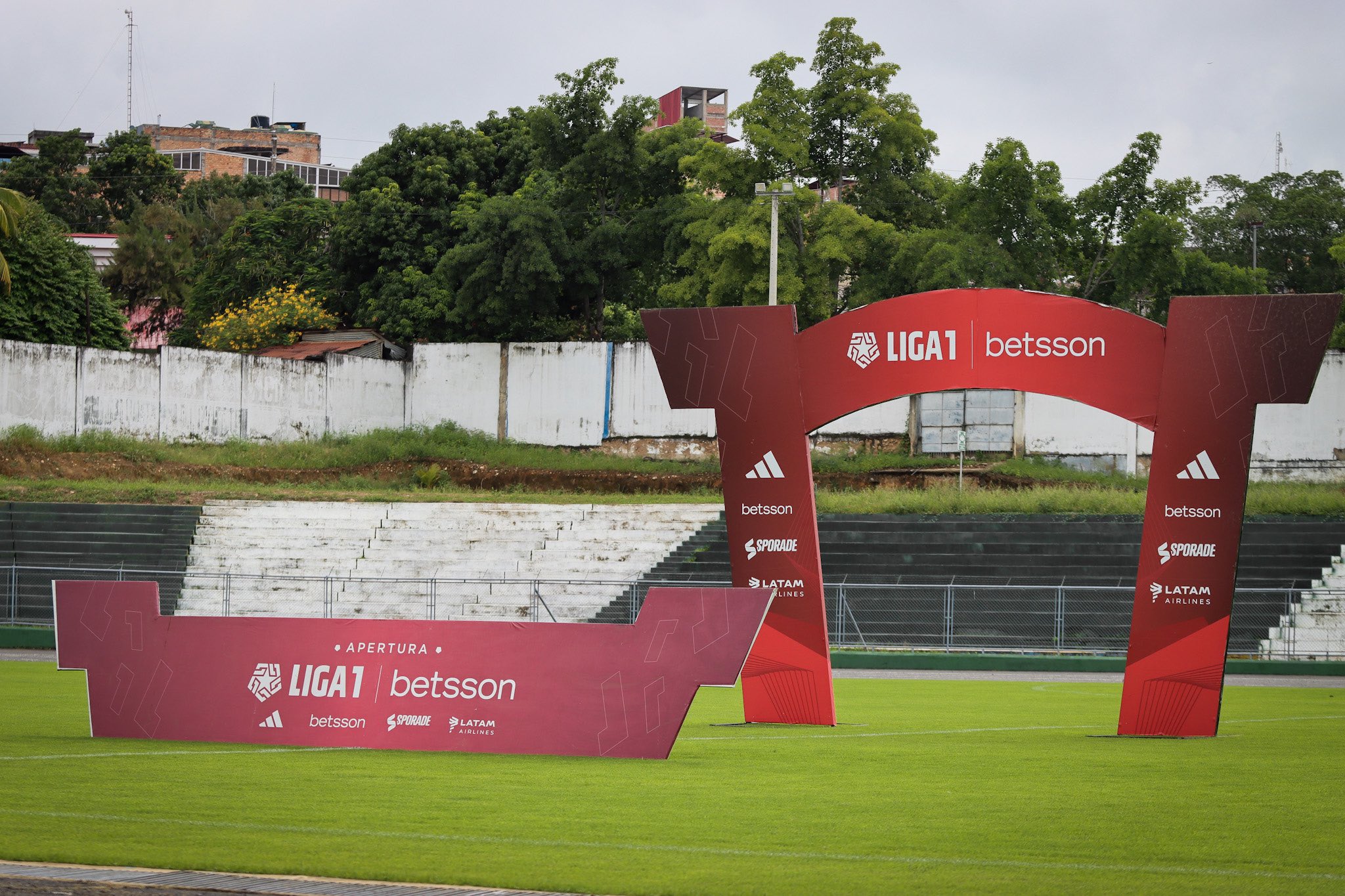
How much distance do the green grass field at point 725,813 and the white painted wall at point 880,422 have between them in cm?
2555

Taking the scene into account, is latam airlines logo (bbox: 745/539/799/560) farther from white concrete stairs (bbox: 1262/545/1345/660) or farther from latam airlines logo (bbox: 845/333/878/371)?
white concrete stairs (bbox: 1262/545/1345/660)

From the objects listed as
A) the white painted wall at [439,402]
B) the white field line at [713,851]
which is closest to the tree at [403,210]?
the white painted wall at [439,402]

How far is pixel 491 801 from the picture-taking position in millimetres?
7215

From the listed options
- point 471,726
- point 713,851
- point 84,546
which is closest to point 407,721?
point 471,726

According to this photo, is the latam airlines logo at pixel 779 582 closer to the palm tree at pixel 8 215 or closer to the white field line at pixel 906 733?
the white field line at pixel 906 733

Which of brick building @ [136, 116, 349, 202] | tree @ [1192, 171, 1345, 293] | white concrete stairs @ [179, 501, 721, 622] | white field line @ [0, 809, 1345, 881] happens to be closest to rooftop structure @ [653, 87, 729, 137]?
brick building @ [136, 116, 349, 202]

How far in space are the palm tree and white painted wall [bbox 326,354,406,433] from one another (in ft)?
27.7

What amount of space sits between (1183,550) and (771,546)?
10.5 feet

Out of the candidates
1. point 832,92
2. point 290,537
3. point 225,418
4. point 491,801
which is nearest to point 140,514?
point 290,537

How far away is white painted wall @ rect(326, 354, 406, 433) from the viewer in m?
38.4

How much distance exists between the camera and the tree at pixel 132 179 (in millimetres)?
63812

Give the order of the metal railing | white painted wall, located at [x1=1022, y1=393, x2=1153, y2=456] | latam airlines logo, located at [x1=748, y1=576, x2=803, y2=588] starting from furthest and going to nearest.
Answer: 1. white painted wall, located at [x1=1022, y1=393, x2=1153, y2=456]
2. the metal railing
3. latam airlines logo, located at [x1=748, y1=576, x2=803, y2=588]

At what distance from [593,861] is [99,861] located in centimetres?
194

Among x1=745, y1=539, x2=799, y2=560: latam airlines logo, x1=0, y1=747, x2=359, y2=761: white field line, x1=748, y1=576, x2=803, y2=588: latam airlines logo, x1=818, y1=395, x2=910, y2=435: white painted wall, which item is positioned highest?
x1=818, y1=395, x2=910, y2=435: white painted wall
